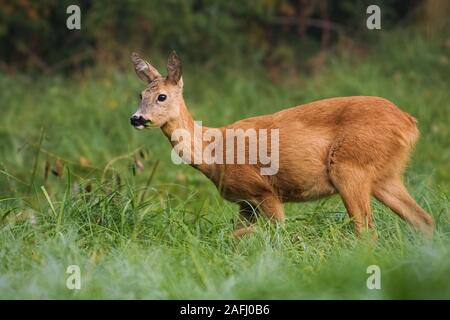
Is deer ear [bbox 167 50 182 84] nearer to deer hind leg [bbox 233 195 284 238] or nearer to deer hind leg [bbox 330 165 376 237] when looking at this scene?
deer hind leg [bbox 233 195 284 238]

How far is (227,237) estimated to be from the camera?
6.19 m

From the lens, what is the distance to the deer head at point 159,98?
22.1ft

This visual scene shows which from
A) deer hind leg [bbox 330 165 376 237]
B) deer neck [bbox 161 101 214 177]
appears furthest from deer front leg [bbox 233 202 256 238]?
deer hind leg [bbox 330 165 376 237]

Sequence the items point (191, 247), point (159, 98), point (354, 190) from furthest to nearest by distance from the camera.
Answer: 1. point (159, 98)
2. point (354, 190)
3. point (191, 247)

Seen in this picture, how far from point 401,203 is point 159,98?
190 cm

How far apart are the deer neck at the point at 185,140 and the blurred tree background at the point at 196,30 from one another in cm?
699

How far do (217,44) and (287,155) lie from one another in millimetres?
7877

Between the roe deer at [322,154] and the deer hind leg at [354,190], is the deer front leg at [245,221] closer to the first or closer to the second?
the roe deer at [322,154]

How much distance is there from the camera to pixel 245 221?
21.6 ft

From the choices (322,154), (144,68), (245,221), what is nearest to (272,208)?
(245,221)

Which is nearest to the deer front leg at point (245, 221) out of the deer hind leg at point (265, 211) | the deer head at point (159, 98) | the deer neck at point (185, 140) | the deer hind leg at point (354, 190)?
the deer hind leg at point (265, 211)

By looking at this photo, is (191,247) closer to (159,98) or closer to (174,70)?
(159,98)

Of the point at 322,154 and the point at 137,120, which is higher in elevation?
the point at 137,120

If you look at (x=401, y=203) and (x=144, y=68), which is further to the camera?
(x=144, y=68)
